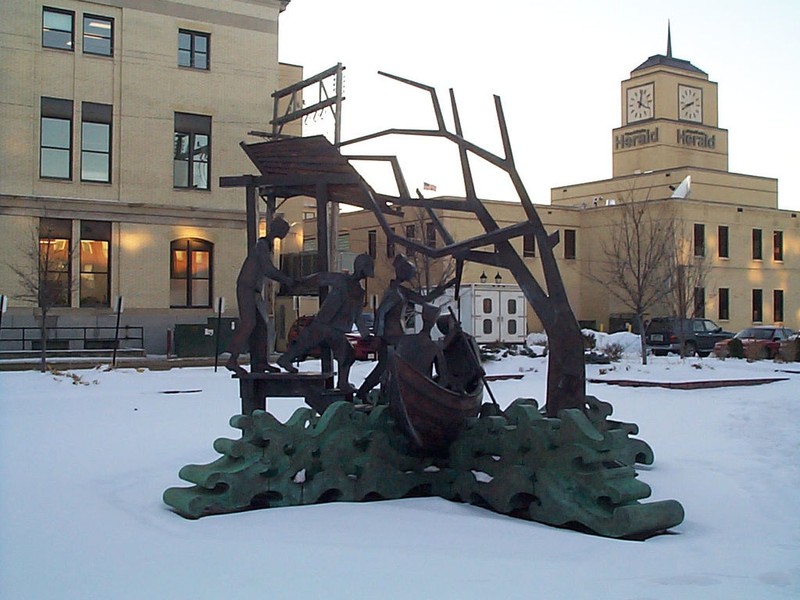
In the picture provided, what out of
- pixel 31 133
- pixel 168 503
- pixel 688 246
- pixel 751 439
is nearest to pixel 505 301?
pixel 688 246

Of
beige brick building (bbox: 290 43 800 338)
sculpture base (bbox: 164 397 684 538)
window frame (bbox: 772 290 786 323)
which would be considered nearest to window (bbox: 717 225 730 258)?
beige brick building (bbox: 290 43 800 338)

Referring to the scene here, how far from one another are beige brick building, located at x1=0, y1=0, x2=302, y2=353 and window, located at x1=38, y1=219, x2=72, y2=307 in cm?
5

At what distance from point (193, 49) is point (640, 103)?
3340 cm

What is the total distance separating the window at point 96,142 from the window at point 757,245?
3526 cm

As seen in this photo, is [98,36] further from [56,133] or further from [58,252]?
[58,252]

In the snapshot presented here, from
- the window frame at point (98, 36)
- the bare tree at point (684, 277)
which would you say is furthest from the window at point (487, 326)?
the window frame at point (98, 36)

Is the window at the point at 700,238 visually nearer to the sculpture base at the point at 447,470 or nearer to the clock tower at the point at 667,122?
the clock tower at the point at 667,122

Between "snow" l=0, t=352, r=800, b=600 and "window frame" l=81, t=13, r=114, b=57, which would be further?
"window frame" l=81, t=13, r=114, b=57

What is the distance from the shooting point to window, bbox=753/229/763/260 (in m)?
52.3

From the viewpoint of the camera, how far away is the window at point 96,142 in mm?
31953

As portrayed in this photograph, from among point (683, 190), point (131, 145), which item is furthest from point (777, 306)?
point (131, 145)

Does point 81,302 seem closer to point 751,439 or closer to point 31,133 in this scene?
point 31,133

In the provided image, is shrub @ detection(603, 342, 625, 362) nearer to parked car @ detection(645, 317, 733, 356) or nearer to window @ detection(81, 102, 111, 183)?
parked car @ detection(645, 317, 733, 356)

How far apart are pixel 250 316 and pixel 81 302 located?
73.4 feet
